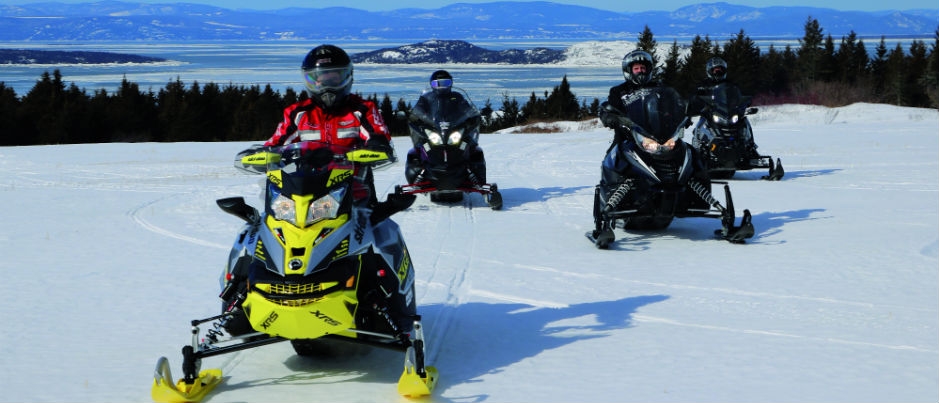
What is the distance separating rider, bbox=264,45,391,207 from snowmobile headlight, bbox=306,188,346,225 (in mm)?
1341

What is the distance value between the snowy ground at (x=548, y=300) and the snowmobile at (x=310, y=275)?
247 millimetres

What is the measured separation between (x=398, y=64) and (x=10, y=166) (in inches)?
5293

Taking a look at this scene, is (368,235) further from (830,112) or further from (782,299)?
(830,112)

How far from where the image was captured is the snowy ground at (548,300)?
212 inches

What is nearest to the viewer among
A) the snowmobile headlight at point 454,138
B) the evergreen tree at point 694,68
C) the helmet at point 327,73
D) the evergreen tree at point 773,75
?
the helmet at point 327,73

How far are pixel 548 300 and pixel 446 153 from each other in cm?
549

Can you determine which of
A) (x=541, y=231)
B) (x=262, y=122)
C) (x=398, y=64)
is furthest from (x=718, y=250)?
(x=398, y=64)

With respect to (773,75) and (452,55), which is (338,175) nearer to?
(773,75)

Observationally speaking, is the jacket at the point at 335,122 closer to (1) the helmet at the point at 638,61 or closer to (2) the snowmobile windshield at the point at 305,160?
(2) the snowmobile windshield at the point at 305,160

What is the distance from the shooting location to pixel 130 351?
6.03 metres

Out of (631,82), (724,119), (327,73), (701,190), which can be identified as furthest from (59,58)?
(327,73)

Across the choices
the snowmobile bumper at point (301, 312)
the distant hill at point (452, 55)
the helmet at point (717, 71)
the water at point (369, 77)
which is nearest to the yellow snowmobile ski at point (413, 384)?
the snowmobile bumper at point (301, 312)

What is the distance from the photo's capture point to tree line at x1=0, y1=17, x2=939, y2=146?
56688mm

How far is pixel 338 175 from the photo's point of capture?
5.18 metres
